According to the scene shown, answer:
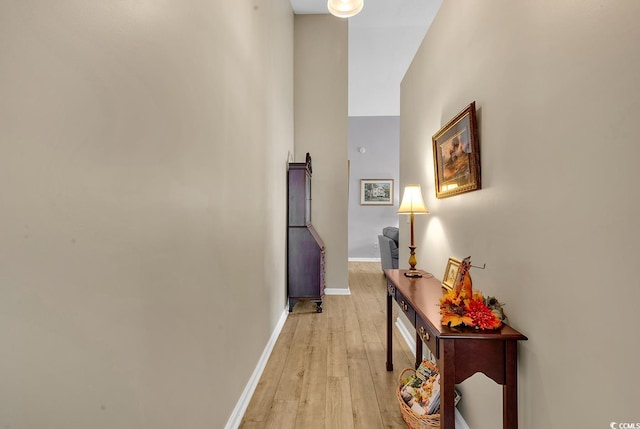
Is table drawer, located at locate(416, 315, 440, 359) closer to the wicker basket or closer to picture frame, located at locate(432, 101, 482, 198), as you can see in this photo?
the wicker basket

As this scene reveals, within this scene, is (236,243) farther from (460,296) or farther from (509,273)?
(509,273)

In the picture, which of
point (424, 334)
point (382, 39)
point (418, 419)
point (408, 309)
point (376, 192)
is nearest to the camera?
point (424, 334)

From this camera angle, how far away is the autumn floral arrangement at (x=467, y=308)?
3.91 ft

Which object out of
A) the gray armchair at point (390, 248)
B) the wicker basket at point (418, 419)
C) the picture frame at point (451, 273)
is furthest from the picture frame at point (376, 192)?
the wicker basket at point (418, 419)

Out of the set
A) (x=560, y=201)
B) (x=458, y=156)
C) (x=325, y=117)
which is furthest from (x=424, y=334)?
(x=325, y=117)

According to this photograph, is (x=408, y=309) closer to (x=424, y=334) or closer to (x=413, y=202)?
(x=424, y=334)

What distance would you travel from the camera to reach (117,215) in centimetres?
79

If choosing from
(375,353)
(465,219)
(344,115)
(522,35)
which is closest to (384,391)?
(375,353)

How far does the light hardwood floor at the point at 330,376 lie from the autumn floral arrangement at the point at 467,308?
926 millimetres

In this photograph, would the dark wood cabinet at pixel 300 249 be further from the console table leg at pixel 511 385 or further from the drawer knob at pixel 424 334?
the console table leg at pixel 511 385

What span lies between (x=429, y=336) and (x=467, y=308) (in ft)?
0.69

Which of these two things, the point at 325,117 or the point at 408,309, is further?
the point at 325,117

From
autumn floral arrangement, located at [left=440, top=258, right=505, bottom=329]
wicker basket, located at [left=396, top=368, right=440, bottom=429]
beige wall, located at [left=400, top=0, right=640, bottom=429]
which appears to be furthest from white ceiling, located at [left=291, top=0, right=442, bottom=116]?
wicker basket, located at [left=396, top=368, right=440, bottom=429]

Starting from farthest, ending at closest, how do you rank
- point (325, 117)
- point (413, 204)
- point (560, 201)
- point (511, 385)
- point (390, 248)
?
point (390, 248) < point (325, 117) < point (413, 204) < point (511, 385) < point (560, 201)
